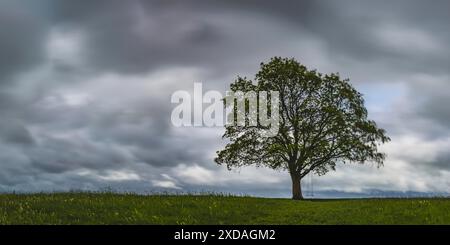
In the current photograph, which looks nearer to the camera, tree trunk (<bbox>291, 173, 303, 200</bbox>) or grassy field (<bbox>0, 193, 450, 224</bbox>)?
grassy field (<bbox>0, 193, 450, 224</bbox>)

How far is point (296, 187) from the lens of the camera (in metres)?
53.0

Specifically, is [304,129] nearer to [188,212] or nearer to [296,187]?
[296,187]

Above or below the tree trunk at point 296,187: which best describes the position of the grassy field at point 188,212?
below

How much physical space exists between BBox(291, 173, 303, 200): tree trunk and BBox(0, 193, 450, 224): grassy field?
748 inches

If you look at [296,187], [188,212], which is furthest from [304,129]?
[188,212]

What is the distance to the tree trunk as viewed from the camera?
52312 millimetres

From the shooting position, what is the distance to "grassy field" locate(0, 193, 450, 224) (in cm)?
2594

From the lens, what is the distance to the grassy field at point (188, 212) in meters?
25.9

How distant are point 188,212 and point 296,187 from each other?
26.5m

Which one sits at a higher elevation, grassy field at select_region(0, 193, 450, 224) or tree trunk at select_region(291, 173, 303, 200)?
tree trunk at select_region(291, 173, 303, 200)

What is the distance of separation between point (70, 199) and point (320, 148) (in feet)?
92.5

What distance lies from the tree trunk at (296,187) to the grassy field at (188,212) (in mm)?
18994

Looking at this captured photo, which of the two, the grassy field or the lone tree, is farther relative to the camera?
the lone tree
